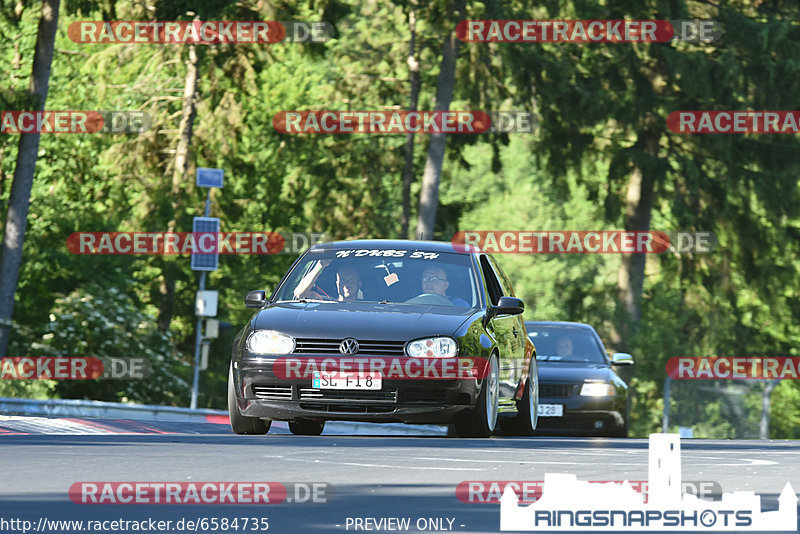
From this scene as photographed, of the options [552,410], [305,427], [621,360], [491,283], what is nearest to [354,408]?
Answer: [491,283]

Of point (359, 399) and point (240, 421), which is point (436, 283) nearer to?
point (359, 399)

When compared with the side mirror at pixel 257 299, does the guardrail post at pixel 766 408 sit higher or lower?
lower

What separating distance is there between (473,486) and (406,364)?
134 inches

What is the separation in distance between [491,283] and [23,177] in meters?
17.2

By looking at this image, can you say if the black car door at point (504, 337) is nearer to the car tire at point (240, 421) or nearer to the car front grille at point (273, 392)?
the car front grille at point (273, 392)

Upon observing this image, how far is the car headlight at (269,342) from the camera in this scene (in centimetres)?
1352

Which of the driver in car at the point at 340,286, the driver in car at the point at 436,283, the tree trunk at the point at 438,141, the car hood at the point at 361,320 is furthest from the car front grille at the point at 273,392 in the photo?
the tree trunk at the point at 438,141

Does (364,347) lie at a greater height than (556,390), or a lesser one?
greater

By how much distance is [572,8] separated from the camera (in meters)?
41.4

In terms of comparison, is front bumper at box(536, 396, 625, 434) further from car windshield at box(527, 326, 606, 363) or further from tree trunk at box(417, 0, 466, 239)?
tree trunk at box(417, 0, 466, 239)

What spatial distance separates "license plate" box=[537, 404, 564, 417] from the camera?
20.3 metres

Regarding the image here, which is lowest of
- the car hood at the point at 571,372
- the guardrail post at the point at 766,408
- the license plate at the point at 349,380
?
the guardrail post at the point at 766,408

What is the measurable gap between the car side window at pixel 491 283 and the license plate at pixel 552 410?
14.8 feet

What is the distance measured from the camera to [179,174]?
142 ft
